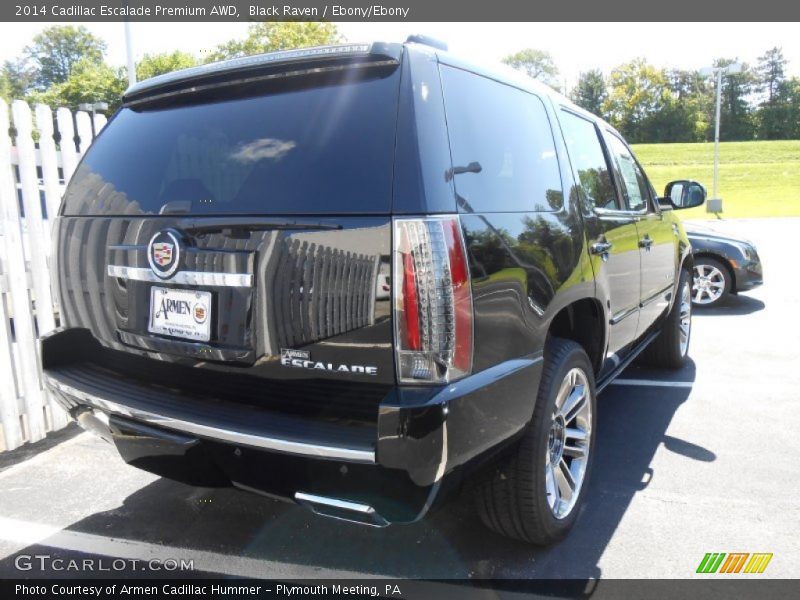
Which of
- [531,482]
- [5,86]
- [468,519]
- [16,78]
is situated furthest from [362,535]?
[16,78]

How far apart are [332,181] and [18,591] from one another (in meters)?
2.08

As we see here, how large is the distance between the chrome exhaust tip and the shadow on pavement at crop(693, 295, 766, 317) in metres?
7.02

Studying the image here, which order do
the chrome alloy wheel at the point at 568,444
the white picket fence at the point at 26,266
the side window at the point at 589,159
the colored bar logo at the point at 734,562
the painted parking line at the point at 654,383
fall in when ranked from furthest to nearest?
the painted parking line at the point at 654,383 → the white picket fence at the point at 26,266 → the side window at the point at 589,159 → the chrome alloy wheel at the point at 568,444 → the colored bar logo at the point at 734,562

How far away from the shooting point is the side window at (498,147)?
2146 millimetres

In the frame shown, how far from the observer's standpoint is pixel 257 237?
207cm

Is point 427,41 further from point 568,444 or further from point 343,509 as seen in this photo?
point 568,444

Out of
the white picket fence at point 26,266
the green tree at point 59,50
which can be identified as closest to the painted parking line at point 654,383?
the white picket fence at point 26,266

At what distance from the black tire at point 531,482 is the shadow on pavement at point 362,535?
148 mm

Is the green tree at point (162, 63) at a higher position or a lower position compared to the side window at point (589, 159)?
higher

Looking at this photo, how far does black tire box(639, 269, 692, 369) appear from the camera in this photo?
5078 mm

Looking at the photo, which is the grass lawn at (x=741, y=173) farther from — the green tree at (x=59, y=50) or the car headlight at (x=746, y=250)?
the green tree at (x=59, y=50)

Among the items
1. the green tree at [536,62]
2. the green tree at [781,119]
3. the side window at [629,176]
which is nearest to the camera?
the side window at [629,176]

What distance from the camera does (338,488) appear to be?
1949mm

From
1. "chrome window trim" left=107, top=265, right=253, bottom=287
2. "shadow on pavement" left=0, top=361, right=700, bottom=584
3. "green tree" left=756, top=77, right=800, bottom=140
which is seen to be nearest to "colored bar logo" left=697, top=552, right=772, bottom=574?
"shadow on pavement" left=0, top=361, right=700, bottom=584
